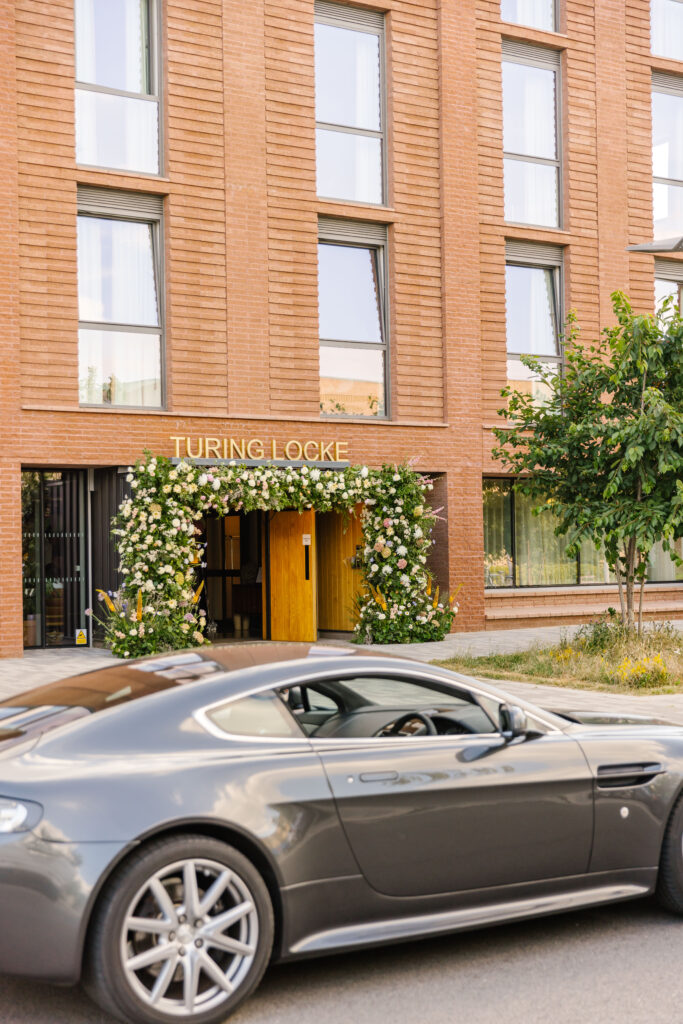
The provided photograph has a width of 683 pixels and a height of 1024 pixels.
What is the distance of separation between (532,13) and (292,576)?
453 inches

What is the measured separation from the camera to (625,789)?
5.04 meters

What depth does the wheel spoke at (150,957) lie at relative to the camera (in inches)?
154

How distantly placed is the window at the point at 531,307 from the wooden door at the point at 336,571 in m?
4.13

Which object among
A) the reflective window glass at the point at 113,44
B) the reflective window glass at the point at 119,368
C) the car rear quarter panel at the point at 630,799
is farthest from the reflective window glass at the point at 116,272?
the car rear quarter panel at the point at 630,799

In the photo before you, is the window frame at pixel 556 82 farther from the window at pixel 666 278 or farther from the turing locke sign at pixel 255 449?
the turing locke sign at pixel 255 449

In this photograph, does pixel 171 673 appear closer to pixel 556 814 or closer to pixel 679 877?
pixel 556 814

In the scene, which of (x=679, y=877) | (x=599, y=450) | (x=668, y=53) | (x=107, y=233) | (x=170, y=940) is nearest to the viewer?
(x=170, y=940)

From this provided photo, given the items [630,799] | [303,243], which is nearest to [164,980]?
[630,799]

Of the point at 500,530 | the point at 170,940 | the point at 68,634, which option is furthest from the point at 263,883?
the point at 500,530

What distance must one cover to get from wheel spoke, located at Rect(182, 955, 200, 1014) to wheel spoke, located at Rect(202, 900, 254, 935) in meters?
0.11

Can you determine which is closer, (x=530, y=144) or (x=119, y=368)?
(x=119, y=368)

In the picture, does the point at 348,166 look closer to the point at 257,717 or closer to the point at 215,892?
the point at 257,717

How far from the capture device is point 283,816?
4230 millimetres

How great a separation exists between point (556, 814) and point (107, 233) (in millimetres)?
14063
